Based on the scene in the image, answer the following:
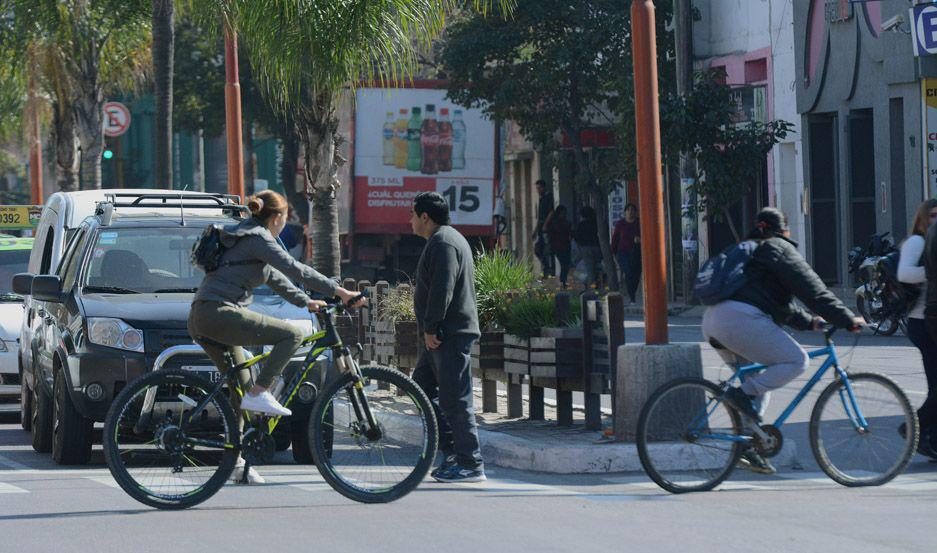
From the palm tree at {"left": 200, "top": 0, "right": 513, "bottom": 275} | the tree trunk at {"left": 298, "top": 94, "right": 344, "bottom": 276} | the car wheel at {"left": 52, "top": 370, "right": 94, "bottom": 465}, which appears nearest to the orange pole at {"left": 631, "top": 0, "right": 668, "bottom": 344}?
the car wheel at {"left": 52, "top": 370, "right": 94, "bottom": 465}

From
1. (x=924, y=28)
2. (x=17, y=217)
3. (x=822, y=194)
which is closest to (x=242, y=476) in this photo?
(x=17, y=217)

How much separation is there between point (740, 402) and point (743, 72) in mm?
23121

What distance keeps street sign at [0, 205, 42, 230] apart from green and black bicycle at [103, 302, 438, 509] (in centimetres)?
1396

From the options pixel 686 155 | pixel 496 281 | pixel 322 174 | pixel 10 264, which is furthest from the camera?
pixel 686 155

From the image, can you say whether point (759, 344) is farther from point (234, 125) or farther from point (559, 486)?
point (234, 125)

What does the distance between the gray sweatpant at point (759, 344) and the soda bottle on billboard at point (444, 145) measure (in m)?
20.2

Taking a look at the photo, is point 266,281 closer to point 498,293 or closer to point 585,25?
point 498,293

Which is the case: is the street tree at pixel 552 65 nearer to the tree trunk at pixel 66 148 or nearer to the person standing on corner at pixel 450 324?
the tree trunk at pixel 66 148

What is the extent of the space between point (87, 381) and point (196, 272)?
1.39 meters

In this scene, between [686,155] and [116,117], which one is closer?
[686,155]

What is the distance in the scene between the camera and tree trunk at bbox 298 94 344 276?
17.5 meters

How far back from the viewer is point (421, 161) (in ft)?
98.0

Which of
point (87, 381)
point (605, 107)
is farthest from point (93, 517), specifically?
point (605, 107)

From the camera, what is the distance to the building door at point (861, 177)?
28609mm
